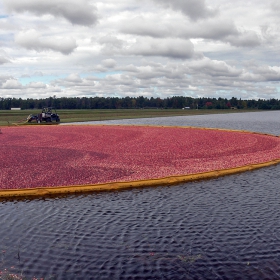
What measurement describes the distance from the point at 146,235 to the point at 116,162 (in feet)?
40.1

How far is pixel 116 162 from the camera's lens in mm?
22578

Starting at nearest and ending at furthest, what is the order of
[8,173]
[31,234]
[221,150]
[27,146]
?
1. [31,234]
2. [8,173]
3. [221,150]
4. [27,146]

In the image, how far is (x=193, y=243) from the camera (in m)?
9.95

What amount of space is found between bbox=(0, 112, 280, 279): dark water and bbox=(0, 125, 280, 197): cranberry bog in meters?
1.80

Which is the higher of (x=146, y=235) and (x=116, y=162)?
(x=116, y=162)

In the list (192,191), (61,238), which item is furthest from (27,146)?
(61,238)

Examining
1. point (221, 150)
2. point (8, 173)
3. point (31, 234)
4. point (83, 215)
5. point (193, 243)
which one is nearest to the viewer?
point (193, 243)

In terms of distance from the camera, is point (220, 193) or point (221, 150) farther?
point (221, 150)

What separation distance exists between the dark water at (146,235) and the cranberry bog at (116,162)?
180 centimetres

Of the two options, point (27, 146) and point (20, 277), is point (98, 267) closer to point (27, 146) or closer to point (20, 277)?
point (20, 277)

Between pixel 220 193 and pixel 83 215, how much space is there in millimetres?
6327

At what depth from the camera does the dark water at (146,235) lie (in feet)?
28.1

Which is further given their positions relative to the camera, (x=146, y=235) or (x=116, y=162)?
(x=116, y=162)

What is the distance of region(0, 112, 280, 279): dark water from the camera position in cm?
857
